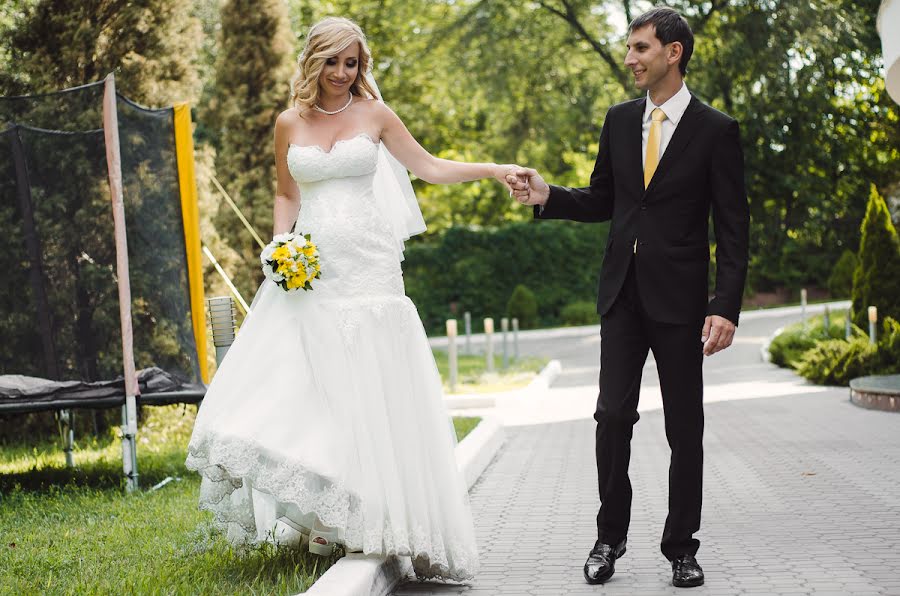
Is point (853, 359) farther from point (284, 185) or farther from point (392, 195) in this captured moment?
point (284, 185)

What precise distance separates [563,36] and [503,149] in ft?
13.9

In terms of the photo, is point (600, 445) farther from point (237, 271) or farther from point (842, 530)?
point (237, 271)

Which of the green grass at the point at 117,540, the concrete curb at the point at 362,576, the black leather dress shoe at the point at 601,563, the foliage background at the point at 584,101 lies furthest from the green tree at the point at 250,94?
the black leather dress shoe at the point at 601,563

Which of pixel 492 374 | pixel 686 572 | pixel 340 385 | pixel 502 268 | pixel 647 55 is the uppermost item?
pixel 647 55

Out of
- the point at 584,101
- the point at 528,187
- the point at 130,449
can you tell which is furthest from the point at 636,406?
the point at 584,101

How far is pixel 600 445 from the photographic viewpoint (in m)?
5.26

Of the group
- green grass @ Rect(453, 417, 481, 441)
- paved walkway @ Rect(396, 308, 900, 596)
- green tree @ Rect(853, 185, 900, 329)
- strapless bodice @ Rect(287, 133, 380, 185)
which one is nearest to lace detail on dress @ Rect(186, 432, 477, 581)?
paved walkway @ Rect(396, 308, 900, 596)

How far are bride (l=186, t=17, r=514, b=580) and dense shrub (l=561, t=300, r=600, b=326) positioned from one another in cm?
2895

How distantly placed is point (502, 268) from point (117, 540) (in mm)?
29204

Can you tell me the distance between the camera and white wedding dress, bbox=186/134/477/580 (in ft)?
16.3

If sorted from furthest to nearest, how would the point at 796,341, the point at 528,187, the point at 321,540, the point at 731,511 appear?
the point at 796,341
the point at 731,511
the point at 528,187
the point at 321,540

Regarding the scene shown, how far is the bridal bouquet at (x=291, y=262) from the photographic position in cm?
511

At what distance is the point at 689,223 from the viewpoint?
16.7 ft

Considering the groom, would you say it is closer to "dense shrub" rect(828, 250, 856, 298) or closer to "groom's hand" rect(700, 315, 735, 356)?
"groom's hand" rect(700, 315, 735, 356)
